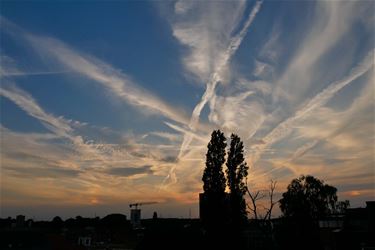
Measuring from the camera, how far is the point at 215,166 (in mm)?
56062

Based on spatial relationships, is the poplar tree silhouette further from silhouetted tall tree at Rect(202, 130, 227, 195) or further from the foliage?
the foliage

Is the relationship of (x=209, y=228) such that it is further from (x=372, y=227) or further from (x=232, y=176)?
(x=372, y=227)

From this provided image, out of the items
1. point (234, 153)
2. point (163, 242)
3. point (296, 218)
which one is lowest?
point (163, 242)

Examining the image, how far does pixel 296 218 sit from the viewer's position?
7625 cm

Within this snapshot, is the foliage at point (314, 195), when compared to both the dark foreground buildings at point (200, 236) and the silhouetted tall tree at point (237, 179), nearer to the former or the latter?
the dark foreground buildings at point (200, 236)

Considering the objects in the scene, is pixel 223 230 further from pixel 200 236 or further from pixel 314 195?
pixel 314 195

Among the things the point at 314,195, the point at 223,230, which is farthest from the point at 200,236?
the point at 314,195

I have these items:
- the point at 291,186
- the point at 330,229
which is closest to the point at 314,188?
the point at 291,186

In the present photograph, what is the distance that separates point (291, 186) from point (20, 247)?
68.0m

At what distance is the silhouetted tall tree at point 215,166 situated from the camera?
54.3 metres

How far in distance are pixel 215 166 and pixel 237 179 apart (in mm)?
3505

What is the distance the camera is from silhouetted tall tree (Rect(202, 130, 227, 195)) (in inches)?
2137

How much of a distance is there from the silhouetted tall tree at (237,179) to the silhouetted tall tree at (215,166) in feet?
4.26

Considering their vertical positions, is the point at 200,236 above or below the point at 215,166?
below
